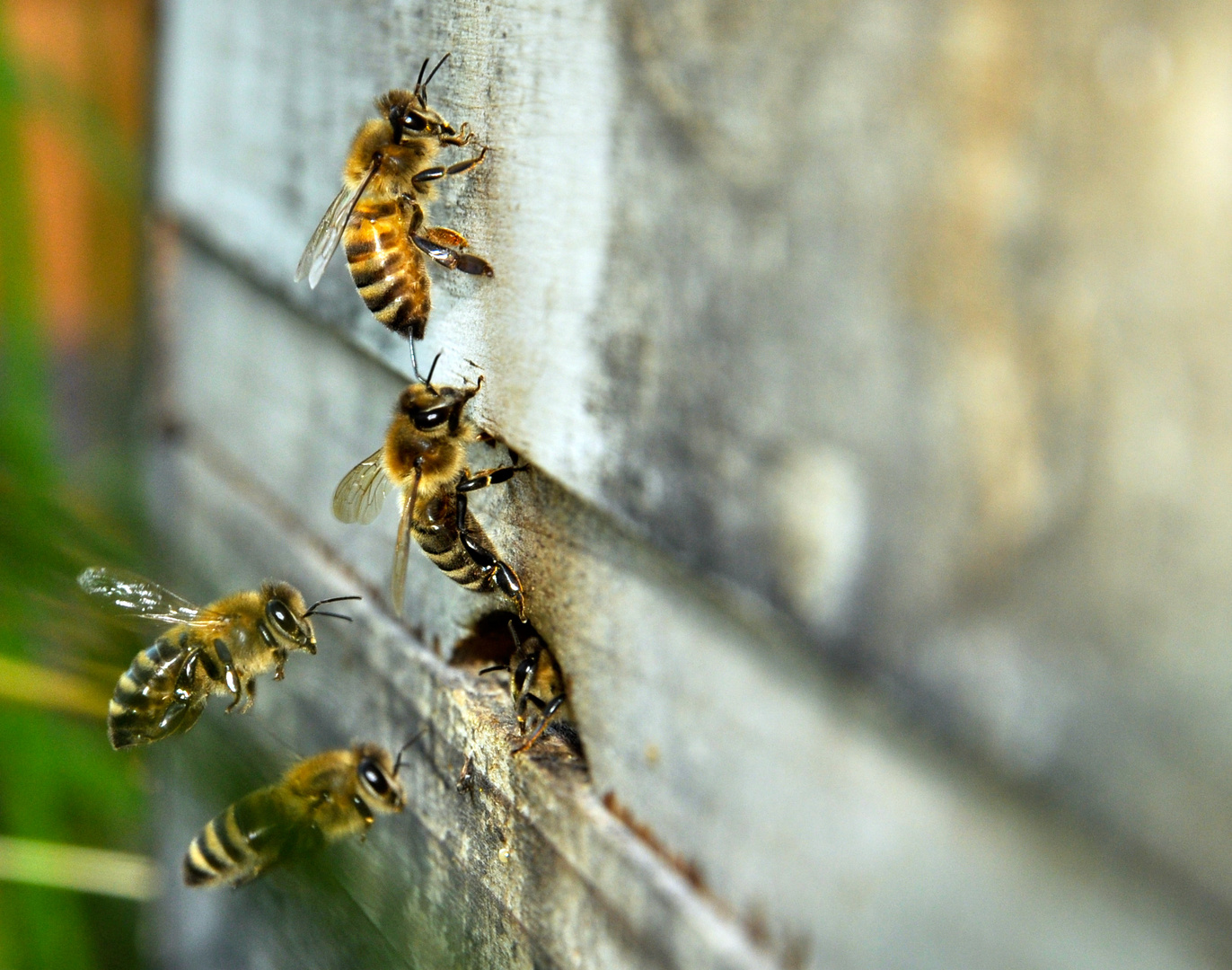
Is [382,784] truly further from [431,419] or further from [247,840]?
[431,419]

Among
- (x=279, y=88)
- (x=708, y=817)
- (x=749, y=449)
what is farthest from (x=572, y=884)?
(x=279, y=88)

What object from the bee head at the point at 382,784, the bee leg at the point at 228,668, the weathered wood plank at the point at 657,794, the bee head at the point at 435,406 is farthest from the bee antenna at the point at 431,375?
the bee leg at the point at 228,668

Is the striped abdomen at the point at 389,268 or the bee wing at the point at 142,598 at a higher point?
the striped abdomen at the point at 389,268

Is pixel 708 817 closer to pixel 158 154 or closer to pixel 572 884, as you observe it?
pixel 572 884

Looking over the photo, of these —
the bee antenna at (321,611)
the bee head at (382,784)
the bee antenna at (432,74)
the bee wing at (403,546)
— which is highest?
the bee antenna at (432,74)

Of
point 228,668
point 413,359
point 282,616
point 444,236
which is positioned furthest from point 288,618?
point 444,236

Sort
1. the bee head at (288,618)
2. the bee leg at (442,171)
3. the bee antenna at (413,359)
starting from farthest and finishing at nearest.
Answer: the bee head at (288,618)
the bee antenna at (413,359)
the bee leg at (442,171)

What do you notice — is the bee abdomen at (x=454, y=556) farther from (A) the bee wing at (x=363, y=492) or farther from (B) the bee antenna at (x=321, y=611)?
(B) the bee antenna at (x=321, y=611)
